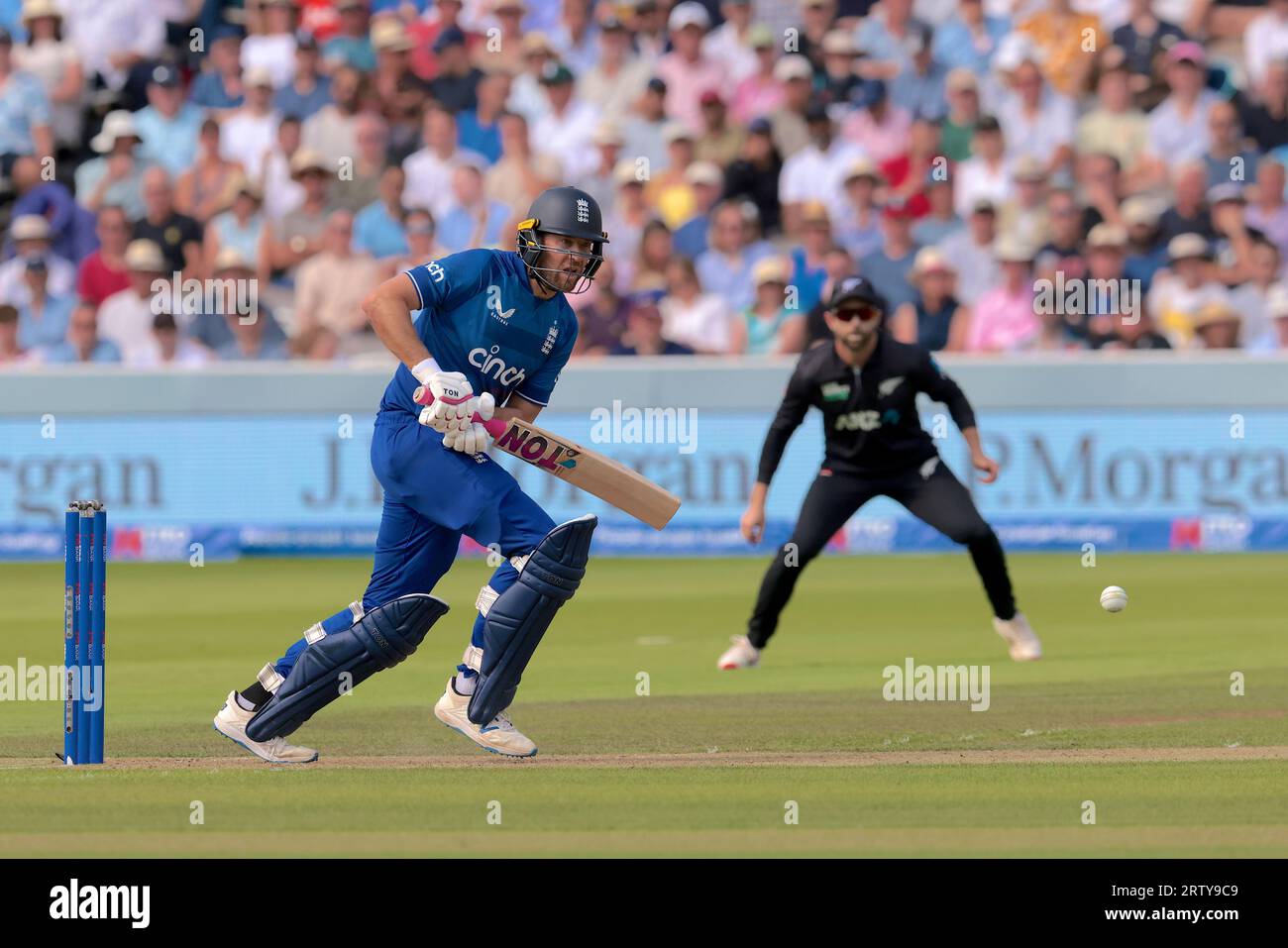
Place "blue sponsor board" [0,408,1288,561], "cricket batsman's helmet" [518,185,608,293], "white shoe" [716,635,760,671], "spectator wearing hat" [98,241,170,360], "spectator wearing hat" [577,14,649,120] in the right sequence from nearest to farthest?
"cricket batsman's helmet" [518,185,608,293] → "white shoe" [716,635,760,671] → "blue sponsor board" [0,408,1288,561] → "spectator wearing hat" [98,241,170,360] → "spectator wearing hat" [577,14,649,120]

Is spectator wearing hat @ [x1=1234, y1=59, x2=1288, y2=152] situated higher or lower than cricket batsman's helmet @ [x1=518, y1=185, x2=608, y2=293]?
higher

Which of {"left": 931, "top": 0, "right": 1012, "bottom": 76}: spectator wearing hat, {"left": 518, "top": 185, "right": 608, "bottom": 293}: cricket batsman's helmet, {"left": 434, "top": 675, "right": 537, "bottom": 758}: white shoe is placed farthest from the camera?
{"left": 931, "top": 0, "right": 1012, "bottom": 76}: spectator wearing hat

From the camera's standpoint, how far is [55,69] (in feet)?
72.7

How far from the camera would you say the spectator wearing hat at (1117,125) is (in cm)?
2039

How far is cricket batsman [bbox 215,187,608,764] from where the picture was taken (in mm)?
8102

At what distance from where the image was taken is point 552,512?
17953 millimetres

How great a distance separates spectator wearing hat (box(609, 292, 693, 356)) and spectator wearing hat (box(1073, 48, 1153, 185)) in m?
4.45

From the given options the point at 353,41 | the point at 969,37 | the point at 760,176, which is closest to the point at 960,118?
the point at 969,37

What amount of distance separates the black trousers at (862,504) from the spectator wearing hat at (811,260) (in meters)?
7.02

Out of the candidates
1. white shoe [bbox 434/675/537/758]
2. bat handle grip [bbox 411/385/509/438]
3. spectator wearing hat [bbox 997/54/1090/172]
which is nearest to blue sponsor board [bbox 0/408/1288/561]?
spectator wearing hat [bbox 997/54/1090/172]

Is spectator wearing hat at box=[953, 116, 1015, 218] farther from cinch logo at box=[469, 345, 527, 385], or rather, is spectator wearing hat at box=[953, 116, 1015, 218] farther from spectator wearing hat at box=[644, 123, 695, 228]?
cinch logo at box=[469, 345, 527, 385]

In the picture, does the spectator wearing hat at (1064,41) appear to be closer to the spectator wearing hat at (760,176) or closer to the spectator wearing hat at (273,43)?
the spectator wearing hat at (760,176)

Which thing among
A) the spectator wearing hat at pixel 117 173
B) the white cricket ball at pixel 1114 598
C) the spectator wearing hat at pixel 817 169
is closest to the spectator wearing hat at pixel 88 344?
the spectator wearing hat at pixel 117 173

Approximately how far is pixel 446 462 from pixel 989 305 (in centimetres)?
1164
